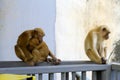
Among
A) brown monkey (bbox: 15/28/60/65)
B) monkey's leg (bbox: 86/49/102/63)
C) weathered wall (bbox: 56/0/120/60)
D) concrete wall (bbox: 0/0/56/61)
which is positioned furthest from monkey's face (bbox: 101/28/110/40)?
weathered wall (bbox: 56/0/120/60)

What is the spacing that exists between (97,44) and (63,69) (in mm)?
347

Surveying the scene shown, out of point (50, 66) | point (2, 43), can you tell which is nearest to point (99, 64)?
point (50, 66)

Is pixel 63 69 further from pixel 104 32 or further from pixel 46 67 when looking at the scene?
pixel 104 32

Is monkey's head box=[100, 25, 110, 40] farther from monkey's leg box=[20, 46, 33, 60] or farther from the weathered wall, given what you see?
the weathered wall

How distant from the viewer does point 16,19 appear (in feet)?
9.34

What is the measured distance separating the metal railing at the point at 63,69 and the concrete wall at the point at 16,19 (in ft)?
3.69

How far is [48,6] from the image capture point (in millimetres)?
3021

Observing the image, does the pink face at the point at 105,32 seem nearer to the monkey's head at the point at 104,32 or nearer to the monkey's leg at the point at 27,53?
the monkey's head at the point at 104,32

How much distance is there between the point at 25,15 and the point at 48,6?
299 millimetres

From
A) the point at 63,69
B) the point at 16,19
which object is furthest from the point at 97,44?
the point at 16,19

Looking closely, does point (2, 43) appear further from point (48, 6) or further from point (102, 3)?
point (102, 3)

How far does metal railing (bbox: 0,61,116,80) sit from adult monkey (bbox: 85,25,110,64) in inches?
2.0

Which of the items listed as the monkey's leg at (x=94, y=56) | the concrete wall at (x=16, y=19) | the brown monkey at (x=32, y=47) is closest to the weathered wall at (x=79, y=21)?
the concrete wall at (x=16, y=19)

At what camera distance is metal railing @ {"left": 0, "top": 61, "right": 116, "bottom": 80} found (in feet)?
4.98
